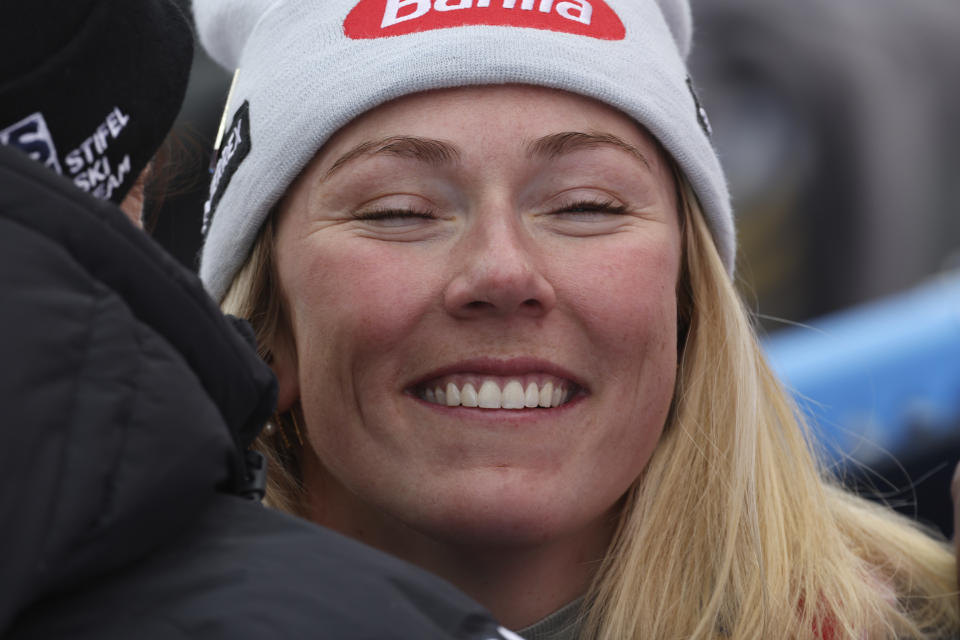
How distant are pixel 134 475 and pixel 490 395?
0.83 metres

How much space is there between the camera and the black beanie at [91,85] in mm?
1098

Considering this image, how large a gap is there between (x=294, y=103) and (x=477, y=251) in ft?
1.39

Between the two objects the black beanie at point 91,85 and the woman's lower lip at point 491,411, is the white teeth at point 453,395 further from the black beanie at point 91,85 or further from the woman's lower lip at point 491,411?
the black beanie at point 91,85

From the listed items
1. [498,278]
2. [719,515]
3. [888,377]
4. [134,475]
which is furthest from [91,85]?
[888,377]

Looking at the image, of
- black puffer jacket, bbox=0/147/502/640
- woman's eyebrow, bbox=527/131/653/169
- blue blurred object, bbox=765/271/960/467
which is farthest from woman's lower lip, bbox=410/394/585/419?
blue blurred object, bbox=765/271/960/467

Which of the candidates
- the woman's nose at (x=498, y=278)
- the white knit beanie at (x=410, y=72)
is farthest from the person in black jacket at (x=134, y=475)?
the white knit beanie at (x=410, y=72)

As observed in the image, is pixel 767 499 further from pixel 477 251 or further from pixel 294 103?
pixel 294 103

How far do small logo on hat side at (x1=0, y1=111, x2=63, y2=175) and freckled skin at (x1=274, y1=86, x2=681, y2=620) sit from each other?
608mm

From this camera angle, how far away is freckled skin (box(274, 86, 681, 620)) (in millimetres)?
A: 1641

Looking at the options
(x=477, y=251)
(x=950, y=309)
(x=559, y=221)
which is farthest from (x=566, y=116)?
(x=950, y=309)

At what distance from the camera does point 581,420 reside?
1688 mm

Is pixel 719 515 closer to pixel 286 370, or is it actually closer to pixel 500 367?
pixel 500 367

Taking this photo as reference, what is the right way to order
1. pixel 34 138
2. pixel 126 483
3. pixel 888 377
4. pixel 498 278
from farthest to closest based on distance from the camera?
pixel 888 377, pixel 498 278, pixel 34 138, pixel 126 483

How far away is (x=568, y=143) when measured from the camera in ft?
5.69
